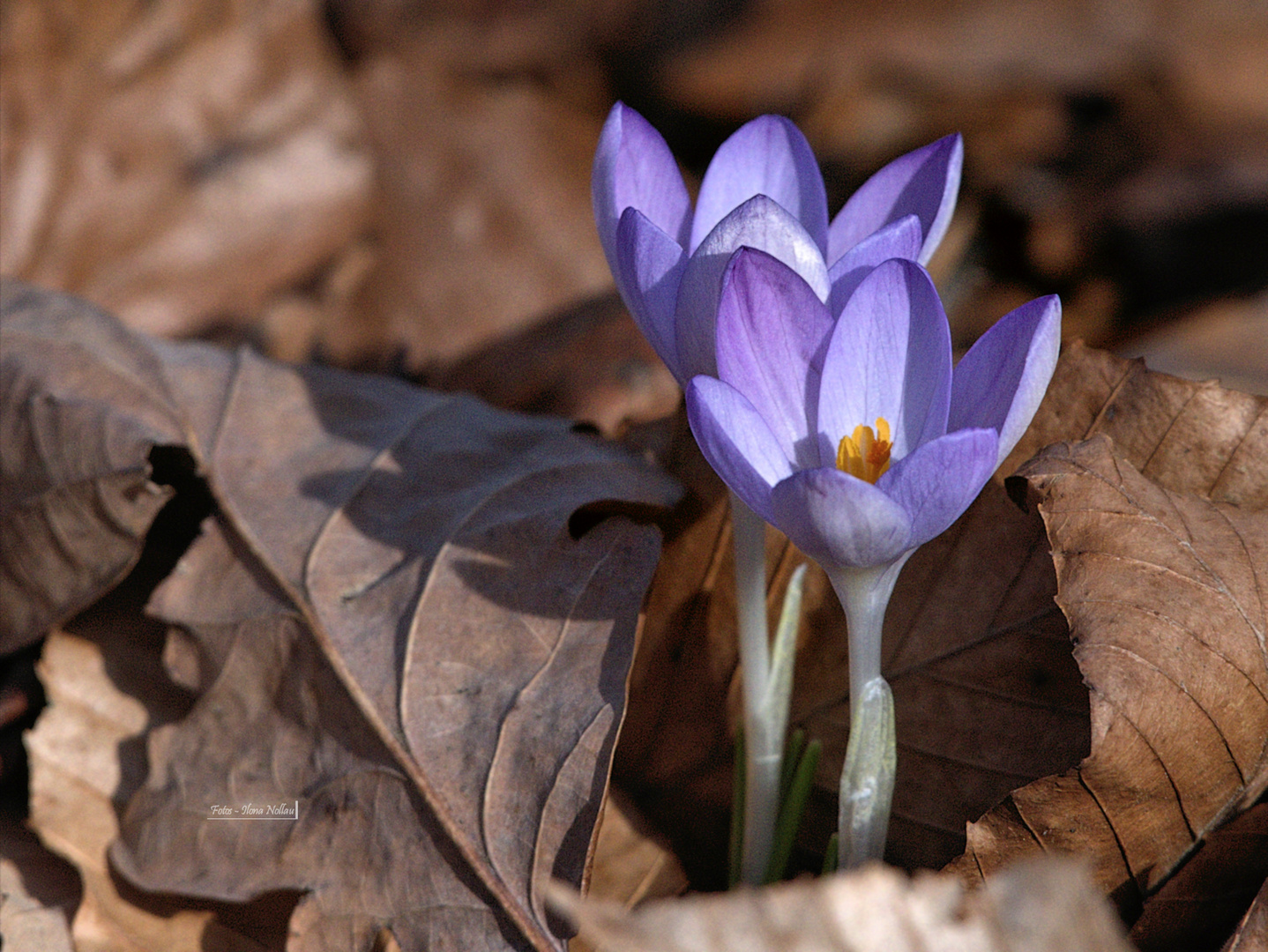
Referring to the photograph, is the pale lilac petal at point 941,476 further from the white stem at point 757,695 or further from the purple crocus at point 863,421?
the white stem at point 757,695

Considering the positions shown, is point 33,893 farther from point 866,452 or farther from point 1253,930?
point 1253,930

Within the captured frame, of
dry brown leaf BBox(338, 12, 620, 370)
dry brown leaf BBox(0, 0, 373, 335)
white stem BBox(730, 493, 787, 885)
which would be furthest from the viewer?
dry brown leaf BBox(0, 0, 373, 335)

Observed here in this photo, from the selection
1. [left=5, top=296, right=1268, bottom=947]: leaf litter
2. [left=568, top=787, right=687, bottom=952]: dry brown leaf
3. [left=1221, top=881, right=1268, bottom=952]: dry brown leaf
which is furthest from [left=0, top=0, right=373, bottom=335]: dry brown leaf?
[left=1221, top=881, right=1268, bottom=952]: dry brown leaf

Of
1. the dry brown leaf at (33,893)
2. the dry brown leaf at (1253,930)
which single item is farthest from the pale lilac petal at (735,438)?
the dry brown leaf at (33,893)

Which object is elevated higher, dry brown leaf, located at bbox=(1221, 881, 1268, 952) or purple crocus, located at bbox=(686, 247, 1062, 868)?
purple crocus, located at bbox=(686, 247, 1062, 868)

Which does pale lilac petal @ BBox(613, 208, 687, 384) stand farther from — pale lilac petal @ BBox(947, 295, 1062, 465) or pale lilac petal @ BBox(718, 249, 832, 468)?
pale lilac petal @ BBox(947, 295, 1062, 465)

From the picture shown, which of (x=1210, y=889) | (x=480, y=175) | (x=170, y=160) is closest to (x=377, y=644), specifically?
(x=1210, y=889)
